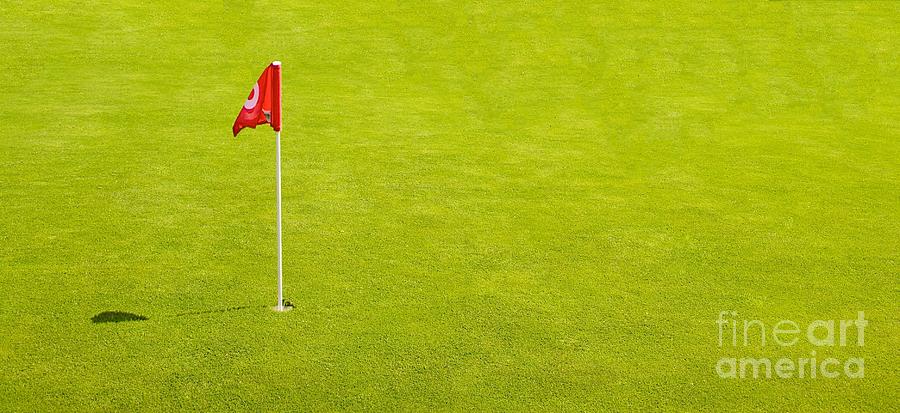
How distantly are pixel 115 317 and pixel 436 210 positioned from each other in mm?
4389

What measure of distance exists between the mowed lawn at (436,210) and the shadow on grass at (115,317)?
3.0 inches

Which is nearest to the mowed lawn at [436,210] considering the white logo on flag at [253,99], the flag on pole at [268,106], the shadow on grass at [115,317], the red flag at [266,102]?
the shadow on grass at [115,317]

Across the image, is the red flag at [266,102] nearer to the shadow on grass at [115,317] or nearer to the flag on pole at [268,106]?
the flag on pole at [268,106]

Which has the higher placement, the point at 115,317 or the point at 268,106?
the point at 268,106

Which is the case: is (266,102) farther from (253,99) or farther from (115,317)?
(115,317)

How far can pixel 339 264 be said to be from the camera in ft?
29.9

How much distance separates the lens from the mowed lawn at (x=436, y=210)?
702 cm

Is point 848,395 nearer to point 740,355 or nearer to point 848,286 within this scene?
point 740,355

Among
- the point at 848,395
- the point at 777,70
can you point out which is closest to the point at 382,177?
the point at 848,395

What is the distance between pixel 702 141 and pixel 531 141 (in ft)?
10.1

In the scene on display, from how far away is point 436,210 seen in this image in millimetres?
10930

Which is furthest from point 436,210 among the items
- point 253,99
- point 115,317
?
point 115,317

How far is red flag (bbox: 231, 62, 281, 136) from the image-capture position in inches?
297

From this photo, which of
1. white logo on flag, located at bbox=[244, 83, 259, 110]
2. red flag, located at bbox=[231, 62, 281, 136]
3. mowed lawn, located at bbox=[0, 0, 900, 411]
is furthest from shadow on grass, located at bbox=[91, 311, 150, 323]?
white logo on flag, located at bbox=[244, 83, 259, 110]
